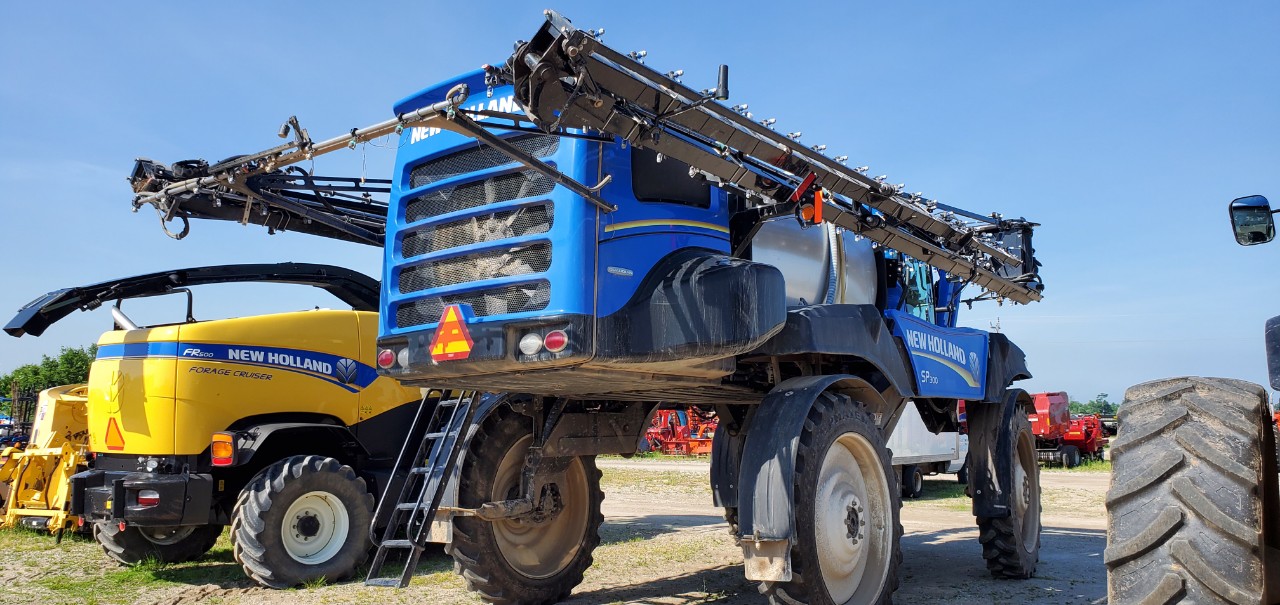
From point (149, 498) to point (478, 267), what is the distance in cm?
461

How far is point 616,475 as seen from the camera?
22797 mm

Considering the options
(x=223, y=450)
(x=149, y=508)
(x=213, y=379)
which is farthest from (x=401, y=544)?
(x=213, y=379)

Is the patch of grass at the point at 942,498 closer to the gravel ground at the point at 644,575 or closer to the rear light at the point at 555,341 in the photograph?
the gravel ground at the point at 644,575

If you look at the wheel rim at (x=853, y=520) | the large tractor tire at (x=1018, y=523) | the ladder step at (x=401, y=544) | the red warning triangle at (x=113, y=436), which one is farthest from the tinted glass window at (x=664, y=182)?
the red warning triangle at (x=113, y=436)

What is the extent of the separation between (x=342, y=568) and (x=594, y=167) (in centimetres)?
509

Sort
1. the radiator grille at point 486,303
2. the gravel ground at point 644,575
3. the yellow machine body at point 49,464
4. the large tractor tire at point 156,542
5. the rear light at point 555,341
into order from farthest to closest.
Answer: the yellow machine body at point 49,464, the large tractor tire at point 156,542, the gravel ground at point 644,575, the radiator grille at point 486,303, the rear light at point 555,341

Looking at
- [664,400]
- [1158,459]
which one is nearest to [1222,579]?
[1158,459]

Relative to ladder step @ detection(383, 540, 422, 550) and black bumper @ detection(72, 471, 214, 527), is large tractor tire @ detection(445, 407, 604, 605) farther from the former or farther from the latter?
black bumper @ detection(72, 471, 214, 527)

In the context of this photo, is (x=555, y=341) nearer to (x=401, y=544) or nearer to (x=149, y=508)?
(x=401, y=544)

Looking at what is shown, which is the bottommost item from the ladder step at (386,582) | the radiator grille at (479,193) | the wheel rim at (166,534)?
the wheel rim at (166,534)

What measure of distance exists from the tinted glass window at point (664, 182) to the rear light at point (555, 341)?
40.5 inches

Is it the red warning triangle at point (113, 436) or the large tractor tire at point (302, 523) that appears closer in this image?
the large tractor tire at point (302, 523)

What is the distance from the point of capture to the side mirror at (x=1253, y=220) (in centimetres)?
362

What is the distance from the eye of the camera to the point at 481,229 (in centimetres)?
570
